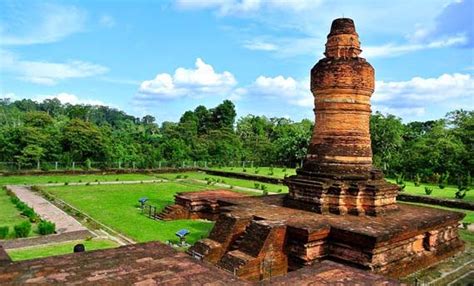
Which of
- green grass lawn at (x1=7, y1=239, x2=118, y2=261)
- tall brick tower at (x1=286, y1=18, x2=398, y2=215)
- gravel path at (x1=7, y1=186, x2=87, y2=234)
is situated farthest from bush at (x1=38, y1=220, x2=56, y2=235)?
tall brick tower at (x1=286, y1=18, x2=398, y2=215)

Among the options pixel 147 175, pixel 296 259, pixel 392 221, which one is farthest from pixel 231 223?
pixel 147 175

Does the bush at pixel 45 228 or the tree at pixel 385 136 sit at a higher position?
the tree at pixel 385 136

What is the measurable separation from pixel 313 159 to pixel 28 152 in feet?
89.3

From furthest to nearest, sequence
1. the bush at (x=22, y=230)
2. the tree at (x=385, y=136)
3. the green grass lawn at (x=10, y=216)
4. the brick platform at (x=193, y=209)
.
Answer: the tree at (x=385, y=136)
the brick platform at (x=193, y=209)
the green grass lawn at (x=10, y=216)
the bush at (x=22, y=230)

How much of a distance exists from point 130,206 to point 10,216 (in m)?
4.58

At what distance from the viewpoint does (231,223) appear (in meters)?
9.78

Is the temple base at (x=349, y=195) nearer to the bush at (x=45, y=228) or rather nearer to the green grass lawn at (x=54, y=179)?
the bush at (x=45, y=228)

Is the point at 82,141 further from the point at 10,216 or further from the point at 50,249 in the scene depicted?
the point at 50,249

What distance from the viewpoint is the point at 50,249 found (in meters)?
11.0

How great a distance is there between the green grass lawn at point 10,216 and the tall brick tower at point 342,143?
8750mm

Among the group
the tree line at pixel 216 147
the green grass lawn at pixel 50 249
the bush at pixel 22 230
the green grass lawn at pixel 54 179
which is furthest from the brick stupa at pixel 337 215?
the tree line at pixel 216 147

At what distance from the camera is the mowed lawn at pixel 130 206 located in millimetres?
13305

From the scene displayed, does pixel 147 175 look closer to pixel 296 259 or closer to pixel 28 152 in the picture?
pixel 28 152

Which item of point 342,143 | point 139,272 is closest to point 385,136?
point 342,143
